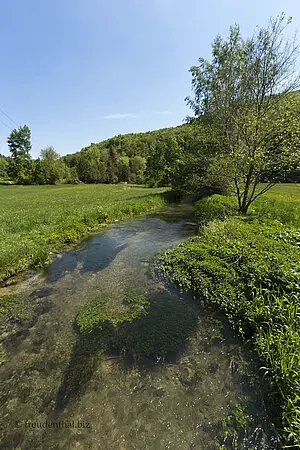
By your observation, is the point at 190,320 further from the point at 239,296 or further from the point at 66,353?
the point at 66,353

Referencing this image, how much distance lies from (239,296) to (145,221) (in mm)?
12992

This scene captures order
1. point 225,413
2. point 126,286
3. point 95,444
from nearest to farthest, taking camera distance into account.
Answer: point 95,444 → point 225,413 → point 126,286

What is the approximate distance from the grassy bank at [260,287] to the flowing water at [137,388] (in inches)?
16.7

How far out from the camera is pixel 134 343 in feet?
16.4

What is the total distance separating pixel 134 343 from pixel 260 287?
367cm

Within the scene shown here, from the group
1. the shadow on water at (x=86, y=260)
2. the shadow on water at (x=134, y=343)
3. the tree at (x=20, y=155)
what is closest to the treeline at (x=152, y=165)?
the tree at (x=20, y=155)

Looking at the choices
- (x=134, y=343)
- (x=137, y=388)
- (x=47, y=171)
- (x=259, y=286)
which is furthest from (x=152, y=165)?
(x=47, y=171)

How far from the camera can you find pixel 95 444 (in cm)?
311

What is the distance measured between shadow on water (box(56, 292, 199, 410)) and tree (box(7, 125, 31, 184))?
79.3m

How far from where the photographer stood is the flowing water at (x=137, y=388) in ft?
10.5

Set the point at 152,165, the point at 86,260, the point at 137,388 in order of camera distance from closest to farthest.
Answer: the point at 137,388 < the point at 86,260 < the point at 152,165

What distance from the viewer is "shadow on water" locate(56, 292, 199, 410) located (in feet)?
13.7

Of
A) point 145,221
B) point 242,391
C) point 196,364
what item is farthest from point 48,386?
point 145,221

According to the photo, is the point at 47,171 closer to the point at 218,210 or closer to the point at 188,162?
the point at 188,162
